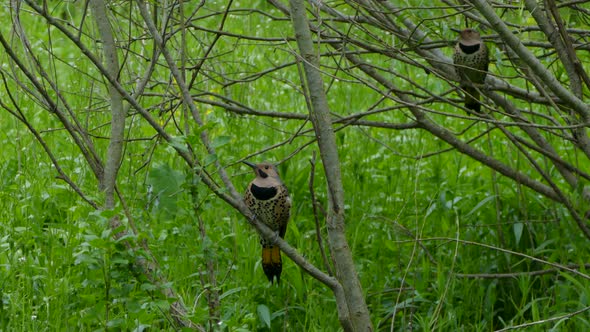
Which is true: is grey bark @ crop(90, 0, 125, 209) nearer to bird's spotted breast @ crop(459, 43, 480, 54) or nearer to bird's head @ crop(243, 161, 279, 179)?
bird's head @ crop(243, 161, 279, 179)

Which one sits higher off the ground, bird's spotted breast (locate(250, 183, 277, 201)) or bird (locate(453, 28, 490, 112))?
bird (locate(453, 28, 490, 112))

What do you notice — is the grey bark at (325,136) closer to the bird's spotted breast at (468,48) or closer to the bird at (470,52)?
the bird at (470,52)

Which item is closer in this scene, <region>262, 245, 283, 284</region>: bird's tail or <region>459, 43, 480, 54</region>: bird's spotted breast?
<region>262, 245, 283, 284</region>: bird's tail

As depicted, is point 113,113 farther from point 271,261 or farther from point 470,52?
point 470,52

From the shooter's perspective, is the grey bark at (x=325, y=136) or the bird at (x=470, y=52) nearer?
the grey bark at (x=325, y=136)

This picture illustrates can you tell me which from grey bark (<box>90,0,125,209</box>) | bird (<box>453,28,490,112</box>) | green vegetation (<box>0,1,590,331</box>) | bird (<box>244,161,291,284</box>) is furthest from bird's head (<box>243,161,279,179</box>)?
grey bark (<box>90,0,125,209</box>)

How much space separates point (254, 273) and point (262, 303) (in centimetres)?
16

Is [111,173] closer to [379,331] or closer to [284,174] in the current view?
[379,331]

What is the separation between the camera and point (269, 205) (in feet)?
14.0

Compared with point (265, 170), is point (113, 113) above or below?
above

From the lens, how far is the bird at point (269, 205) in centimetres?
425

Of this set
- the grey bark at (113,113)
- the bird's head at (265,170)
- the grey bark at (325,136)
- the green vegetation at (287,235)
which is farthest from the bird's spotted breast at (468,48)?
the grey bark at (113,113)

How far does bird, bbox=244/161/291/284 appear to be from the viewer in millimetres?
4250

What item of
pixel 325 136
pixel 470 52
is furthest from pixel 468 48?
pixel 325 136
